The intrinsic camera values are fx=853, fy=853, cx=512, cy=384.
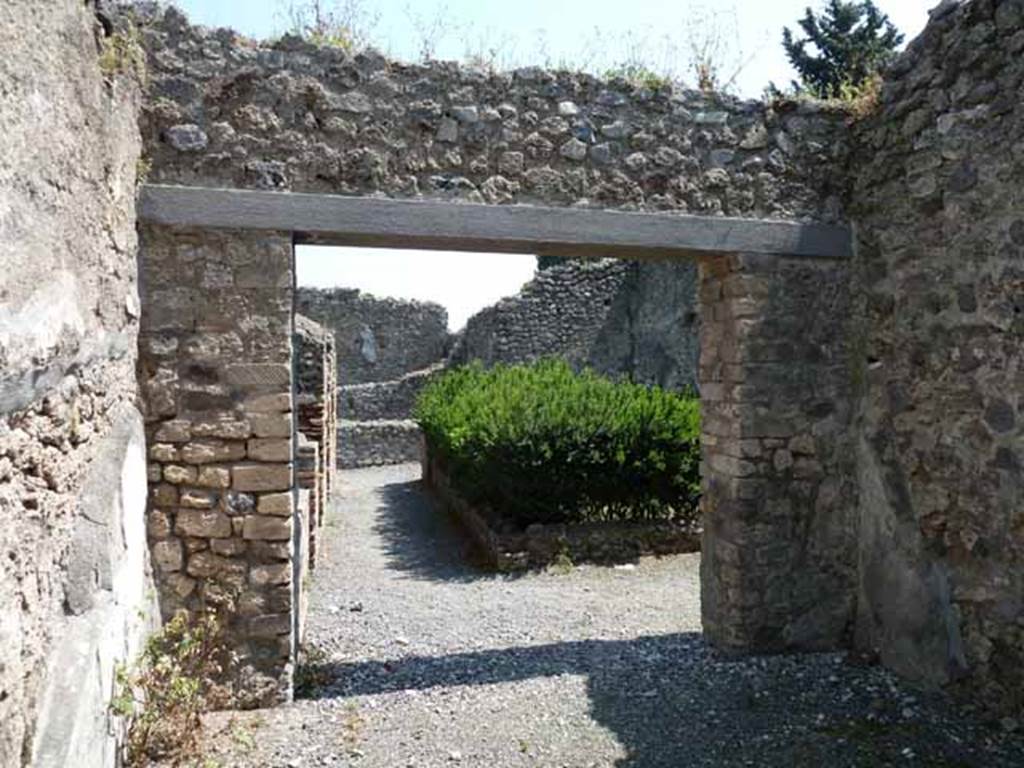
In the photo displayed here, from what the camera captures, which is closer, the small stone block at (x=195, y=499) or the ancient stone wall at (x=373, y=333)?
the small stone block at (x=195, y=499)

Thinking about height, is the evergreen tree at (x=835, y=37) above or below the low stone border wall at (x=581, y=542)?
above

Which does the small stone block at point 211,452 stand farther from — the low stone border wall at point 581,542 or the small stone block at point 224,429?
the low stone border wall at point 581,542

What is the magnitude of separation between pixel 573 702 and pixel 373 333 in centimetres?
1833

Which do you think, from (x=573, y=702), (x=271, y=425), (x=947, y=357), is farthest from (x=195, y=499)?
(x=947, y=357)

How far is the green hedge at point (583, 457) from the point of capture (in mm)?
8148

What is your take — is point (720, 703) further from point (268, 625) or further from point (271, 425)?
point (271, 425)

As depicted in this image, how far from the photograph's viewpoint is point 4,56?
7.06ft

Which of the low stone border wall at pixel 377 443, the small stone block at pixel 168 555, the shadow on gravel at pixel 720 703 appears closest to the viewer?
the shadow on gravel at pixel 720 703

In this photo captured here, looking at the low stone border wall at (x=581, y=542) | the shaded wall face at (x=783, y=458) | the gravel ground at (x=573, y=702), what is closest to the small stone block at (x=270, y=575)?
the gravel ground at (x=573, y=702)

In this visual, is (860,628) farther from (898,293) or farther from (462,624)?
(462,624)

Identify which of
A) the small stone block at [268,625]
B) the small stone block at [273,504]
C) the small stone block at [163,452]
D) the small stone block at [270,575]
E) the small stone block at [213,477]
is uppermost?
the small stone block at [163,452]

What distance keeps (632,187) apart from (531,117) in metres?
0.68

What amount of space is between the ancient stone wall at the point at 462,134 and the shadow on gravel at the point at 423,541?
4125 mm

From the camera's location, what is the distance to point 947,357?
14.4 feet
